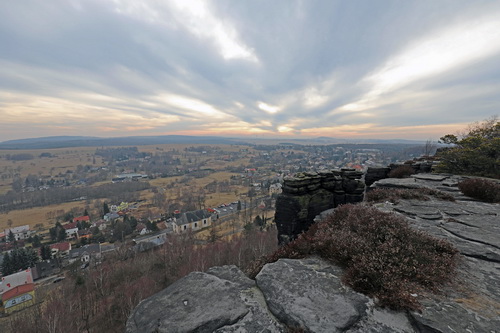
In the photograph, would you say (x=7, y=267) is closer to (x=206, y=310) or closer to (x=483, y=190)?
(x=206, y=310)

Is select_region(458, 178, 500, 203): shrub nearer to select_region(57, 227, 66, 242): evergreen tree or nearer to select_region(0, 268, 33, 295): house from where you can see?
select_region(0, 268, 33, 295): house

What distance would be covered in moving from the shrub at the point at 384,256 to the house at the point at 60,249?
2412 inches

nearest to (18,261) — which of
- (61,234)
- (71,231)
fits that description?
(61,234)

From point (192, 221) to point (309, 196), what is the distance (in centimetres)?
5180

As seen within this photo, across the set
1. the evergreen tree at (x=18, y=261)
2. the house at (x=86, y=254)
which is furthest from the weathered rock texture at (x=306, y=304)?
the evergreen tree at (x=18, y=261)

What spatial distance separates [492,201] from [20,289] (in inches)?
2022

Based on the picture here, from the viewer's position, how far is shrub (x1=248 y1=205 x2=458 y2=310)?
10.3 ft

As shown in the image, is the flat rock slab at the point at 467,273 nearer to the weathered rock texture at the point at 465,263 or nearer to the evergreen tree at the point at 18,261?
the weathered rock texture at the point at 465,263

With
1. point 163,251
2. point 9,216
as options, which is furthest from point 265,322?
point 9,216

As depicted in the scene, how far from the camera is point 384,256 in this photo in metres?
3.80

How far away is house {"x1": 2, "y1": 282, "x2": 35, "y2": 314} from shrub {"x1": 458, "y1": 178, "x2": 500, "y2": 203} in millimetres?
47070

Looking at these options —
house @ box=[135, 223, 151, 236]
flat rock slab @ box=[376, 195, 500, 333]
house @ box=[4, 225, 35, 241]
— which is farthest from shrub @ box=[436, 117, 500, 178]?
house @ box=[4, 225, 35, 241]

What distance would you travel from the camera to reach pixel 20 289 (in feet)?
93.8

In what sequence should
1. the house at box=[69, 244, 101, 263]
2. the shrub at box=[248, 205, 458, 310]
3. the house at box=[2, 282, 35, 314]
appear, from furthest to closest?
the house at box=[69, 244, 101, 263] → the house at box=[2, 282, 35, 314] → the shrub at box=[248, 205, 458, 310]
